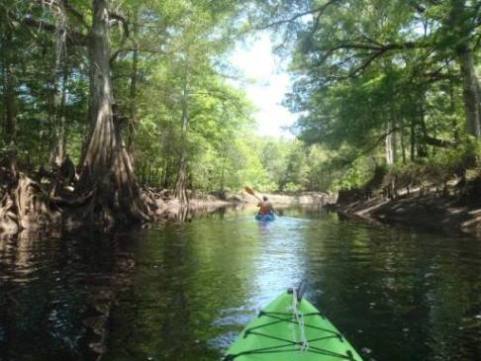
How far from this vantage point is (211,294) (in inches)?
331

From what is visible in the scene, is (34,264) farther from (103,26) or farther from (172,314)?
(103,26)

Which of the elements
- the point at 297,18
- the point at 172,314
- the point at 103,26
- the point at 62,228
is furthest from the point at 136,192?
the point at 172,314

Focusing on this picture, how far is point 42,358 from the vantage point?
5387mm

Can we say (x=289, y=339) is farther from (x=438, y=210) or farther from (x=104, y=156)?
(x=438, y=210)

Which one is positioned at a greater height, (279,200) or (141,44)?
(141,44)

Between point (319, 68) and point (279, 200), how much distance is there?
150 feet

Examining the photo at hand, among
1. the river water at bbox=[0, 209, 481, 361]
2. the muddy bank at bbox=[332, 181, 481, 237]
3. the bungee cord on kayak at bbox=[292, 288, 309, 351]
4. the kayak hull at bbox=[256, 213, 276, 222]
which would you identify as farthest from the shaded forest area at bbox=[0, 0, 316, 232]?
the bungee cord on kayak at bbox=[292, 288, 309, 351]

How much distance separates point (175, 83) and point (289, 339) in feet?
95.6

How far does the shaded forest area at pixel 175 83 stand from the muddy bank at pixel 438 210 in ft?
Answer: 1.81

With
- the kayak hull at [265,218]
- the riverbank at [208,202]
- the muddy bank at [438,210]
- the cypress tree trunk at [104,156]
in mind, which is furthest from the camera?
the riverbank at [208,202]

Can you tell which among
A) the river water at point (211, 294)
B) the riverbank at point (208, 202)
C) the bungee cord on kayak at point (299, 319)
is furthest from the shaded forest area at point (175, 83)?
the bungee cord on kayak at point (299, 319)

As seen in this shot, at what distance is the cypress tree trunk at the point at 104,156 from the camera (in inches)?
709

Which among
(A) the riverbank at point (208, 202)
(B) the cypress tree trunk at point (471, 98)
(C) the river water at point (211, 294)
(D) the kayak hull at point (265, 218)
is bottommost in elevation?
(C) the river water at point (211, 294)

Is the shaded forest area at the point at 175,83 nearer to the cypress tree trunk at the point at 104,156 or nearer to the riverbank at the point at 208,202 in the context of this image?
the cypress tree trunk at the point at 104,156
